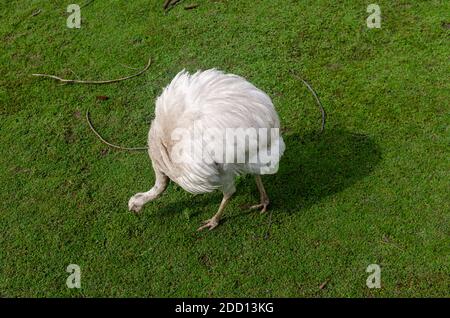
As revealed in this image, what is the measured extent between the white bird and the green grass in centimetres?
81

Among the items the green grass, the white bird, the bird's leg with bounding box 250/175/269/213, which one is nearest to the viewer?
the white bird

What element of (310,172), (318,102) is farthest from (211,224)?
(318,102)

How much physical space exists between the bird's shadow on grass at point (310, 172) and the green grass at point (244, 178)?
2 centimetres

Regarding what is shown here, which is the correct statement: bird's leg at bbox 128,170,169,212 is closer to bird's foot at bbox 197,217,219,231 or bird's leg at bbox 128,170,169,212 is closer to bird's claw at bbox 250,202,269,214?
bird's foot at bbox 197,217,219,231

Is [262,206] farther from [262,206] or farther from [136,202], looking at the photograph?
[136,202]

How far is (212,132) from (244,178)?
1390mm

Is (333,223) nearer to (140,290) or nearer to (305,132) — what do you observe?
(305,132)

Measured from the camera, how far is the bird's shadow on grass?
5.19 meters

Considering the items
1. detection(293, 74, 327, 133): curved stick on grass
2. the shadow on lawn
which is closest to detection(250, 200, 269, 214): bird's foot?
the shadow on lawn

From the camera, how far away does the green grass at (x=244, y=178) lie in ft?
15.7

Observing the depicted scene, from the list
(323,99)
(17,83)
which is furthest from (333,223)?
(17,83)

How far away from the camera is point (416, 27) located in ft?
20.9

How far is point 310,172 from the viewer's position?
5.33m
